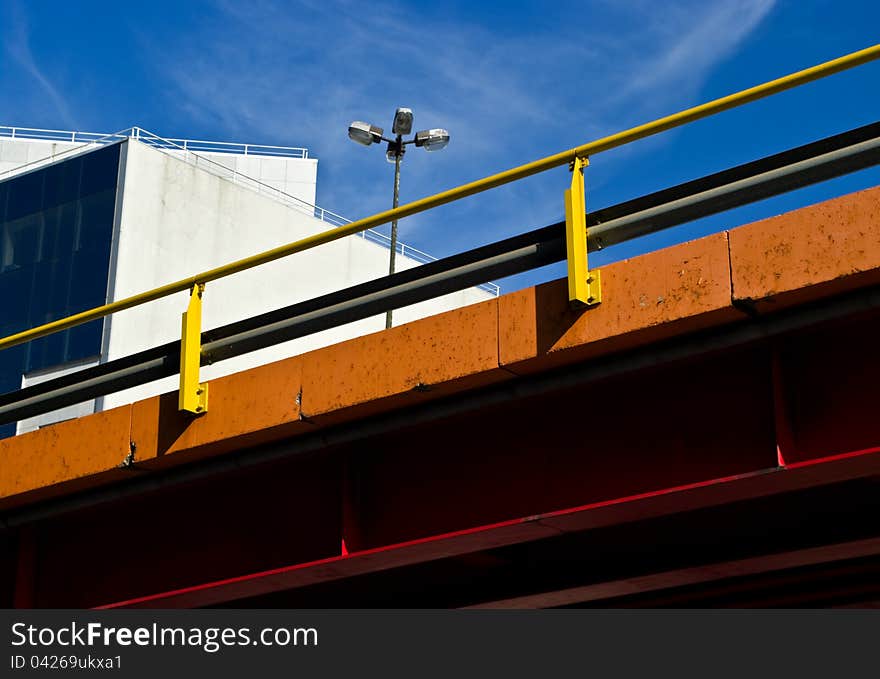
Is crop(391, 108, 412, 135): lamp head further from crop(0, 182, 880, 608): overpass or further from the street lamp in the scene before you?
crop(0, 182, 880, 608): overpass

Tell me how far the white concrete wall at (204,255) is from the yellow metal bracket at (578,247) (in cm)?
3774

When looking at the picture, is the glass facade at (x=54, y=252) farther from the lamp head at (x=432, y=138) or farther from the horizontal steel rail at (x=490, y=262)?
the horizontal steel rail at (x=490, y=262)

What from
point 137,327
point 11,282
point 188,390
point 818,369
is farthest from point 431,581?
point 11,282

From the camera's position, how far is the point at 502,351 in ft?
29.3

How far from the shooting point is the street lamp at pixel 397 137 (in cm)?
3581

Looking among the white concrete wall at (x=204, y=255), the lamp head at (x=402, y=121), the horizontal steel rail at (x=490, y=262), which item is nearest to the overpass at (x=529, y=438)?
the horizontal steel rail at (x=490, y=262)

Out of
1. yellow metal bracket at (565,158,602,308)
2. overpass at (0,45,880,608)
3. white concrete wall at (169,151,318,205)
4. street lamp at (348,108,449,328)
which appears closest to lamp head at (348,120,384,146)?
street lamp at (348,108,449,328)

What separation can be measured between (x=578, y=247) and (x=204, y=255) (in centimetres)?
4239

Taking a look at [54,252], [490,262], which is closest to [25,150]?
[54,252]

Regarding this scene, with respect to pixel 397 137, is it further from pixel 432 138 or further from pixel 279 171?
pixel 279 171

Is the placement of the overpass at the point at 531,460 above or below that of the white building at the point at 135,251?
below

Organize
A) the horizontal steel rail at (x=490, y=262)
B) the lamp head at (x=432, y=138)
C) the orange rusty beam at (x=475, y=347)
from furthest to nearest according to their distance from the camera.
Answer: the lamp head at (x=432, y=138) < the horizontal steel rail at (x=490, y=262) < the orange rusty beam at (x=475, y=347)

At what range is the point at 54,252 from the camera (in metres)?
50.4
